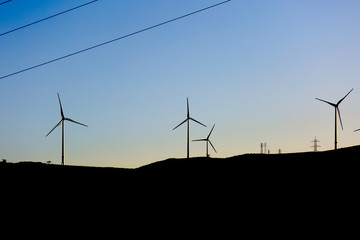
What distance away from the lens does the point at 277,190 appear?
21.7 m

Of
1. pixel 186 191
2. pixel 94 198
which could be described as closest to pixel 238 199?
pixel 186 191

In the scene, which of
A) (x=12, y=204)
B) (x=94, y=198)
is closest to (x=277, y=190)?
(x=94, y=198)

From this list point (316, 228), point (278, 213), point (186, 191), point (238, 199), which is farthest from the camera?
point (186, 191)

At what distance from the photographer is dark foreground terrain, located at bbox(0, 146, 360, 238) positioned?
19.9m

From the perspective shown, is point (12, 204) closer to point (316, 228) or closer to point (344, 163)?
point (316, 228)

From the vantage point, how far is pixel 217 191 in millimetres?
23109

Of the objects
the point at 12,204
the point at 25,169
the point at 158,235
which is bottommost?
the point at 158,235

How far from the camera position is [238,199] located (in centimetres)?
2223

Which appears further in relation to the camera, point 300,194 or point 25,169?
point 25,169

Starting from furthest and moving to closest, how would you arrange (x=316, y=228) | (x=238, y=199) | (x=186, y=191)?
(x=186, y=191)
(x=238, y=199)
(x=316, y=228)

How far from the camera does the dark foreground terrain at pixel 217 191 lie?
65.4ft

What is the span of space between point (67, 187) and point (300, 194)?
12.5m

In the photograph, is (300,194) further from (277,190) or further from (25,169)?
(25,169)

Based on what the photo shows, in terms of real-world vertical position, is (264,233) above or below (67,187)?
below
